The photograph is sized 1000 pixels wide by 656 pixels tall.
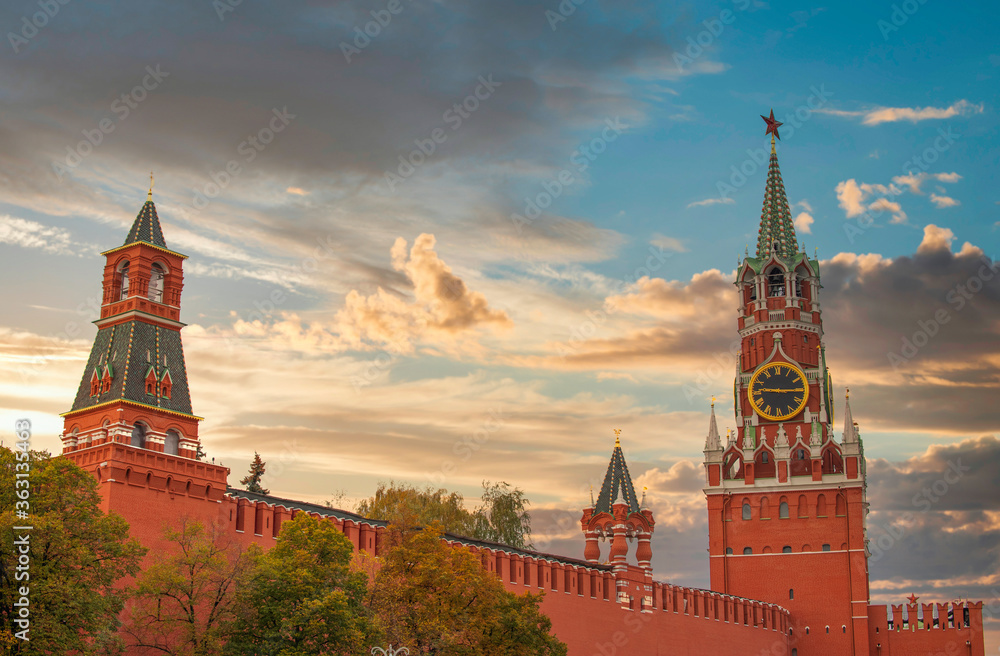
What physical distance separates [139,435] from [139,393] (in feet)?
6.31

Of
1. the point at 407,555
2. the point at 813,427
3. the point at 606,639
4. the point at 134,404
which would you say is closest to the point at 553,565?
the point at 606,639

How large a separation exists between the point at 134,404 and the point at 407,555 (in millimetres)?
14155

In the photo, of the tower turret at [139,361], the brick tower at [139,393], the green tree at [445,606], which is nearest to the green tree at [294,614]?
the green tree at [445,606]

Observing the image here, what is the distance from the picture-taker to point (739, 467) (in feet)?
342

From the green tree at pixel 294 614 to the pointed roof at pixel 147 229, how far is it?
61.0 feet

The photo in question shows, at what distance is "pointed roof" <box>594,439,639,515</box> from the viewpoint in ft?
279

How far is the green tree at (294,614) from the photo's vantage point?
49531 mm

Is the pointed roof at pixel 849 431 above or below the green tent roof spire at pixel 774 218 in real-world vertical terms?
below

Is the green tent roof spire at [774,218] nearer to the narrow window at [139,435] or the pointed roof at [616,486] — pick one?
the pointed roof at [616,486]

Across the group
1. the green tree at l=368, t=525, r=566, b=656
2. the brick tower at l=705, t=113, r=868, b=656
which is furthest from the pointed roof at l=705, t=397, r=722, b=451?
the green tree at l=368, t=525, r=566, b=656

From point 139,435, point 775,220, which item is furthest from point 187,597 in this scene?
point 775,220

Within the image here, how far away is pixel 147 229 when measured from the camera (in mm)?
61875
